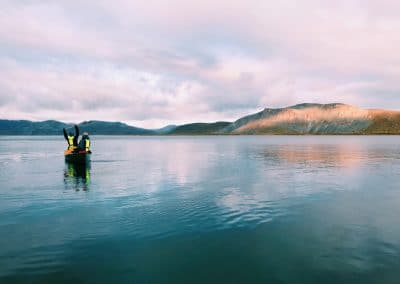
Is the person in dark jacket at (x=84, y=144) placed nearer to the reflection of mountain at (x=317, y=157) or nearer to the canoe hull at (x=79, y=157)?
the canoe hull at (x=79, y=157)

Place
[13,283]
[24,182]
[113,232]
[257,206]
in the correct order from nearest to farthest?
[13,283] → [113,232] → [257,206] → [24,182]

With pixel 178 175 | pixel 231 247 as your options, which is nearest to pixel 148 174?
pixel 178 175

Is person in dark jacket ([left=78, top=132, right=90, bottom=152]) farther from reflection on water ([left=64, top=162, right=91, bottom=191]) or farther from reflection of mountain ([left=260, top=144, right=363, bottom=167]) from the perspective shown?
reflection of mountain ([left=260, top=144, right=363, bottom=167])

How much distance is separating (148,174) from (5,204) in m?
19.1

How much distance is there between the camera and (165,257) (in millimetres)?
13531

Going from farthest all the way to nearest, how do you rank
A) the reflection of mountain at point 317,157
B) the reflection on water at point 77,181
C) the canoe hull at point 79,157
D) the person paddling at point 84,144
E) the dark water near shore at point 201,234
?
the reflection of mountain at point 317,157
the person paddling at point 84,144
the canoe hull at point 79,157
the reflection on water at point 77,181
the dark water near shore at point 201,234

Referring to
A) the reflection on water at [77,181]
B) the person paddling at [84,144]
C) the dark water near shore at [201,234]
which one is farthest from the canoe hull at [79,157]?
the dark water near shore at [201,234]

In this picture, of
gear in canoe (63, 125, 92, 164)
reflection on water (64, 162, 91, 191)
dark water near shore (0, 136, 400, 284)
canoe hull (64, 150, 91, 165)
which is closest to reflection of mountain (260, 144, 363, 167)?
dark water near shore (0, 136, 400, 284)

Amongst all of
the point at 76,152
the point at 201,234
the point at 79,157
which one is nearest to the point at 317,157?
the point at 79,157

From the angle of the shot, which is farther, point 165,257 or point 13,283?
point 165,257

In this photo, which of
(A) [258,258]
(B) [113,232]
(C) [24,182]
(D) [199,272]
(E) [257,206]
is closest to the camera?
(D) [199,272]

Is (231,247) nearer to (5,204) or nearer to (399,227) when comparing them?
(399,227)

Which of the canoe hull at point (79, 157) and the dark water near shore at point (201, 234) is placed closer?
the dark water near shore at point (201, 234)

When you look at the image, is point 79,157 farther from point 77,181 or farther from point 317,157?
point 317,157
